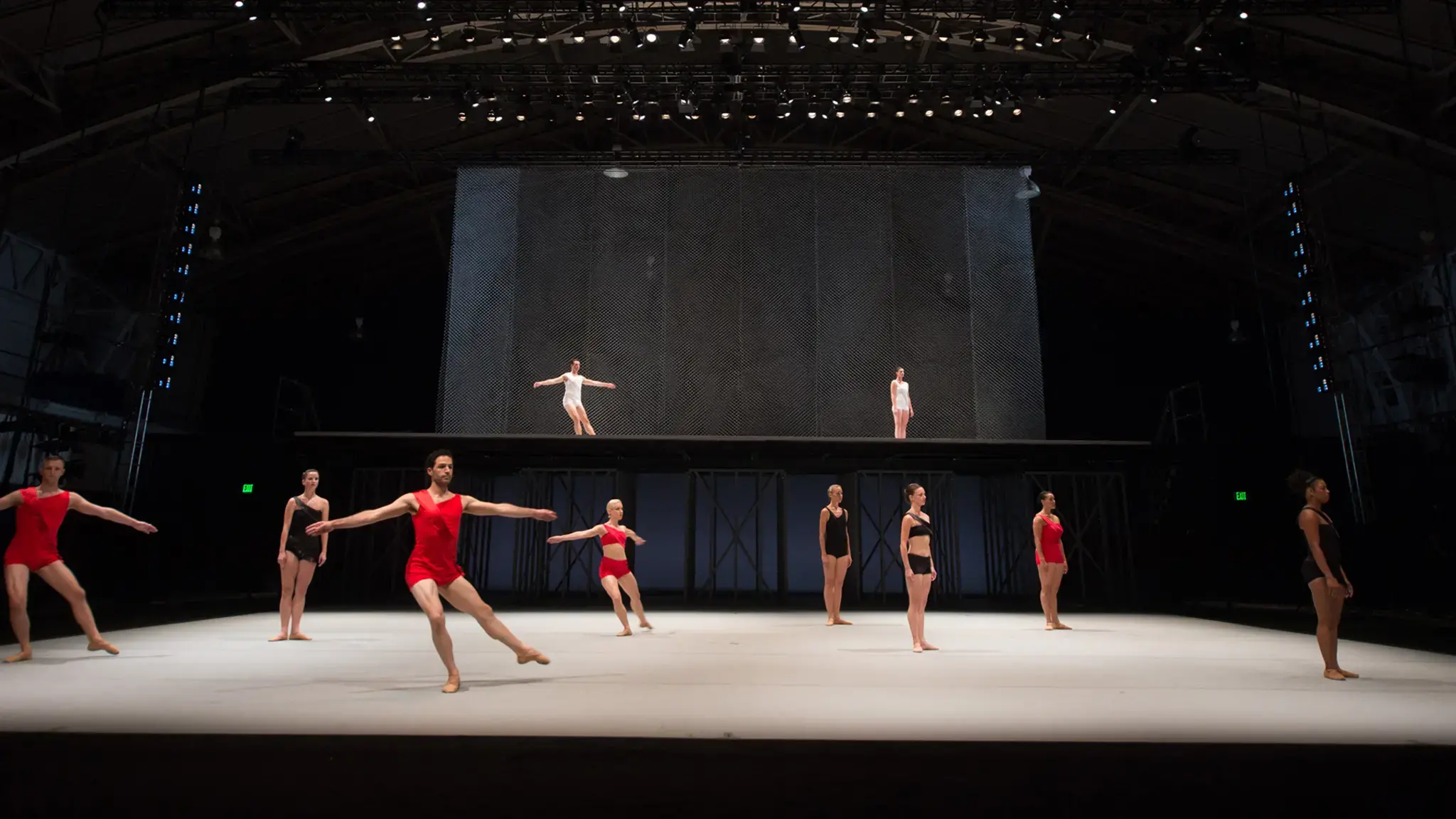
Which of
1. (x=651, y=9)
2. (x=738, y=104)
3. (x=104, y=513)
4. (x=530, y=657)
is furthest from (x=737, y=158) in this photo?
(x=530, y=657)

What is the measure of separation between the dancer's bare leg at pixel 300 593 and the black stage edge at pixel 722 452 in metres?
4.78

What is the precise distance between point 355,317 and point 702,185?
11.1 meters

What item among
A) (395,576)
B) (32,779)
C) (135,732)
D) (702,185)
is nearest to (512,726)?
(135,732)

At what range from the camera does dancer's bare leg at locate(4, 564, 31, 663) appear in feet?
19.6

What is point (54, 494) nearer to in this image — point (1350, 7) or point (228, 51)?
point (228, 51)

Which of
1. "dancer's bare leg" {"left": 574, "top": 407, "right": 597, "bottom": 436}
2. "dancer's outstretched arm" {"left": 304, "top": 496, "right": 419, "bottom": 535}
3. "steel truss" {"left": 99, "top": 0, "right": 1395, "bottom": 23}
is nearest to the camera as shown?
"dancer's outstretched arm" {"left": 304, "top": 496, "right": 419, "bottom": 535}

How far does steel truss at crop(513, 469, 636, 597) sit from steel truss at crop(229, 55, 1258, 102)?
23.0 ft

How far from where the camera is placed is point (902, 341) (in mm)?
16406

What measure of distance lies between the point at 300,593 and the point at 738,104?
1092 centimetres

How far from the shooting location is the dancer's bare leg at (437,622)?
15.1 feet

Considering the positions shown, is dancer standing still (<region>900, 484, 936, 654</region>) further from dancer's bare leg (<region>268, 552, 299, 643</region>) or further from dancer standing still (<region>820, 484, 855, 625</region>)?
dancer's bare leg (<region>268, 552, 299, 643</region>)

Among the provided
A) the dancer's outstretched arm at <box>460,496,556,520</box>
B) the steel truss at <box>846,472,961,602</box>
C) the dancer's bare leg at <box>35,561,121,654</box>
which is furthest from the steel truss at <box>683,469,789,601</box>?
the dancer's outstretched arm at <box>460,496,556,520</box>

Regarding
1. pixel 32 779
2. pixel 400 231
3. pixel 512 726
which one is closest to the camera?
pixel 32 779

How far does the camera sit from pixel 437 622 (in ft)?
15.3
